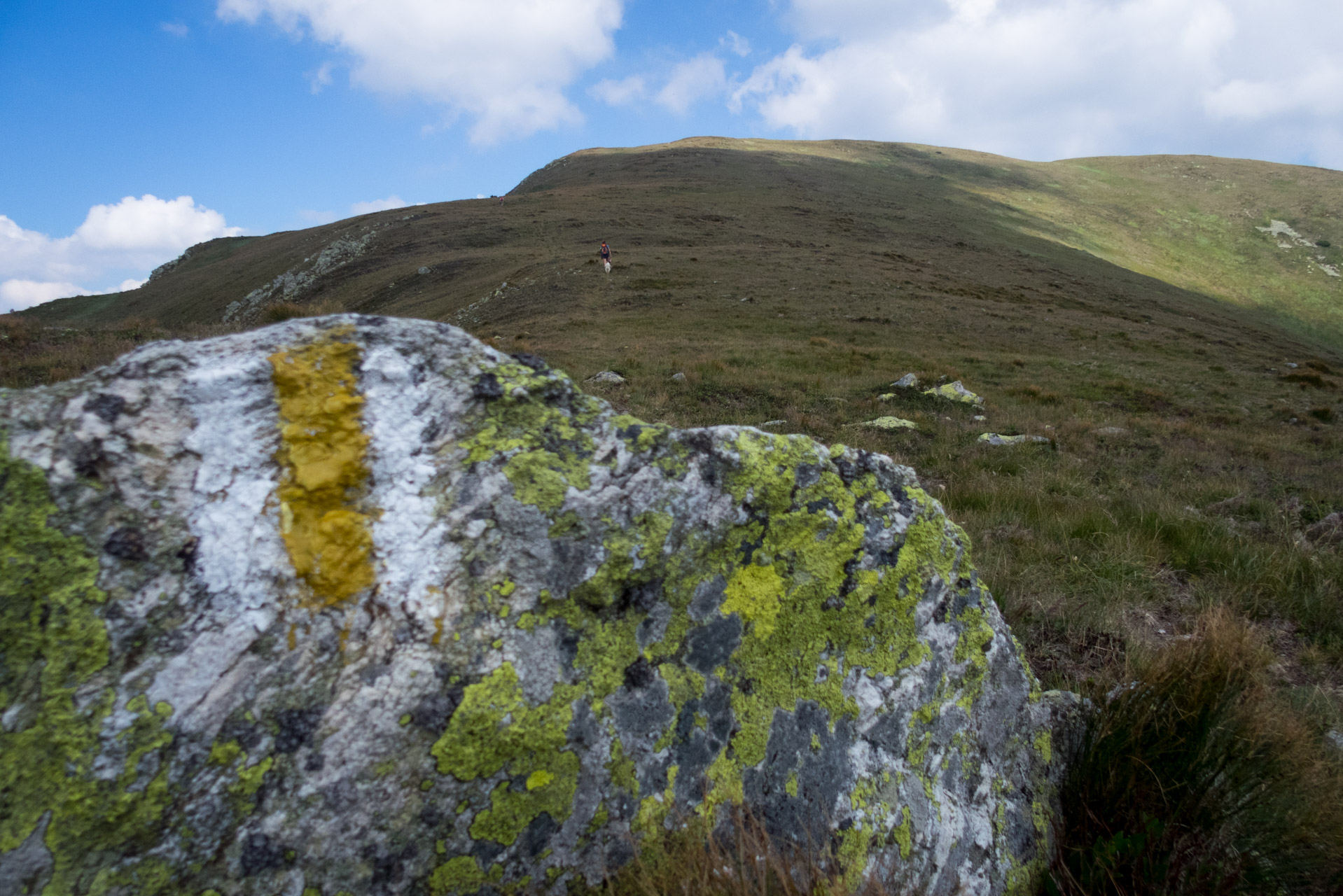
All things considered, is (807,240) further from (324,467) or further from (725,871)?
(725,871)

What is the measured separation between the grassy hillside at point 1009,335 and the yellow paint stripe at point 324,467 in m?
2.72

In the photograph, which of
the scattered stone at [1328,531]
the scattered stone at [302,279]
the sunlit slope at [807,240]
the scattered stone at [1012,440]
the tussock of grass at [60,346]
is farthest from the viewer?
the scattered stone at [302,279]

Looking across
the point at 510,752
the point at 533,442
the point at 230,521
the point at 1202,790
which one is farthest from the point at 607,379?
the point at 1202,790

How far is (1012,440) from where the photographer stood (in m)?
10.1

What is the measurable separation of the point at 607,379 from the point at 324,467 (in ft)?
39.6

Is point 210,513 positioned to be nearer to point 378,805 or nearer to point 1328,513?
point 378,805

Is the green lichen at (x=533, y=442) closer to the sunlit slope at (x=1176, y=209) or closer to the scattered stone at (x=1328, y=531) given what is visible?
the scattered stone at (x=1328, y=531)

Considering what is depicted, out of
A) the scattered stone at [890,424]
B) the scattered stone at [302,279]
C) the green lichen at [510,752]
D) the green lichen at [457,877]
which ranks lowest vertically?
the scattered stone at [890,424]

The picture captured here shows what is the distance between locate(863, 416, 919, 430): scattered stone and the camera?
10641mm

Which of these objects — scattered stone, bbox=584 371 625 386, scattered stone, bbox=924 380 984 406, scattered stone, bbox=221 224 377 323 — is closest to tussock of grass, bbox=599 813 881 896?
scattered stone, bbox=584 371 625 386

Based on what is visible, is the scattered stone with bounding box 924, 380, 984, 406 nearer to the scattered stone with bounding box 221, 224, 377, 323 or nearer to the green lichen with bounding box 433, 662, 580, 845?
the green lichen with bounding box 433, 662, 580, 845

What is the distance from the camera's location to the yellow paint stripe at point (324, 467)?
188 cm

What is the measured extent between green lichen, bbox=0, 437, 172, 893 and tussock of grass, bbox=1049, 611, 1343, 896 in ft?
9.04

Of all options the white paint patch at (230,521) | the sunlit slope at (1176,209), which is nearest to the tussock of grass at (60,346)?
the white paint patch at (230,521)
